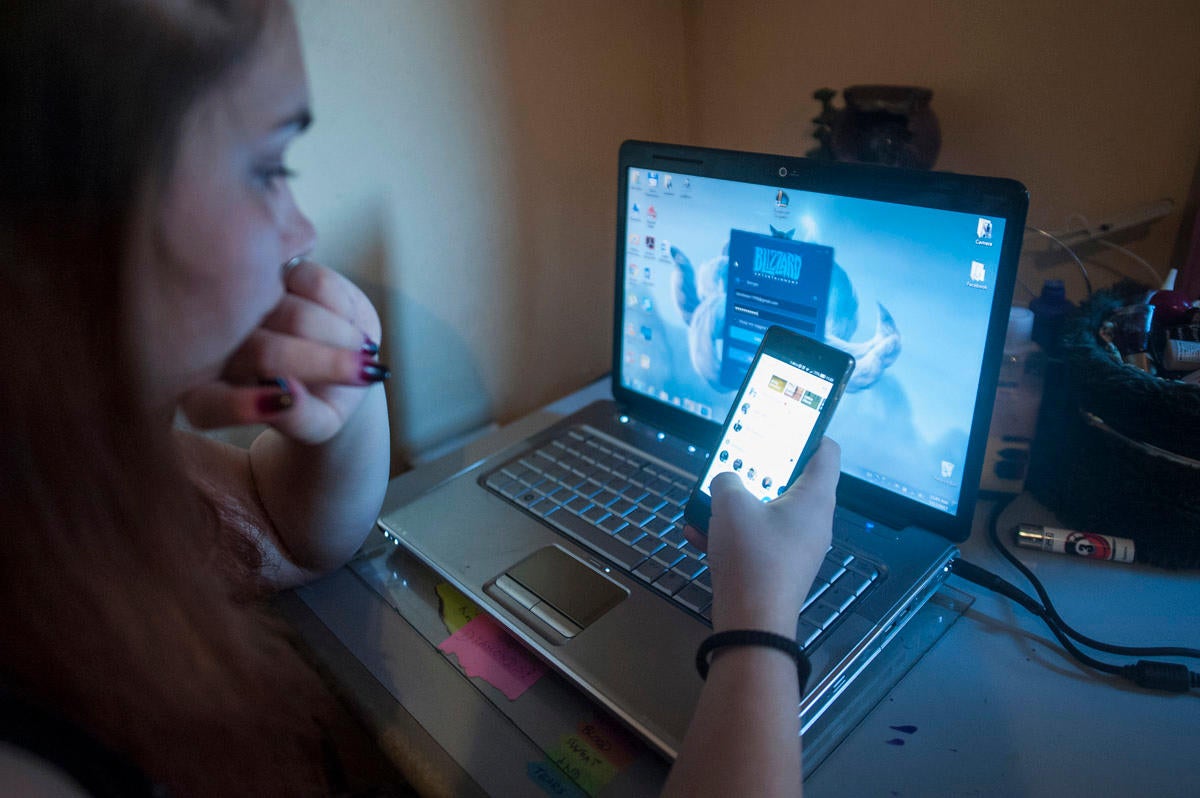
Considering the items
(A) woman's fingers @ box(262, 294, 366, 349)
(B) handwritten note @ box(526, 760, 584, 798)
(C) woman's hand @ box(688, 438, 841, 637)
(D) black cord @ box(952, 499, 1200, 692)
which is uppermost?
(A) woman's fingers @ box(262, 294, 366, 349)

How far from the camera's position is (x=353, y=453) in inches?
25.6

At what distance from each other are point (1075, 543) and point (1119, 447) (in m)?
0.10

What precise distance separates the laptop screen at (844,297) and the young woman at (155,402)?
0.19 m

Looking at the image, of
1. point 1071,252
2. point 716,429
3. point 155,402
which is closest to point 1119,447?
point 1071,252

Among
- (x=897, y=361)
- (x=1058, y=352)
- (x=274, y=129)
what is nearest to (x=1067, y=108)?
(x=1058, y=352)

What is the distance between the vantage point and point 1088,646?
0.60 meters

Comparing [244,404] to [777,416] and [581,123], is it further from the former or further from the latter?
[581,123]

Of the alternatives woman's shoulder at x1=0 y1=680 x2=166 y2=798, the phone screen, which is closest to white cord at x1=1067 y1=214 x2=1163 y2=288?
the phone screen

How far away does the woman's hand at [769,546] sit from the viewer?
0.48 meters

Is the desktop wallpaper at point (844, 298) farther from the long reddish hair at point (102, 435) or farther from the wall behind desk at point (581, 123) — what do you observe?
the long reddish hair at point (102, 435)

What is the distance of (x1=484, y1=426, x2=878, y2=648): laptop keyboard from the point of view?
61 centimetres

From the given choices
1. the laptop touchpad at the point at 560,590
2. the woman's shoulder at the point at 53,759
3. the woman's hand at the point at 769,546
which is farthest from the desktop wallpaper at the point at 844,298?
the woman's shoulder at the point at 53,759

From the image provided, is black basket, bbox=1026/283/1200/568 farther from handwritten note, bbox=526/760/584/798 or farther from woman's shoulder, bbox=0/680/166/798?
woman's shoulder, bbox=0/680/166/798

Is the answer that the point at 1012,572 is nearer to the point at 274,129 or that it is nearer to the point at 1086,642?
the point at 1086,642
